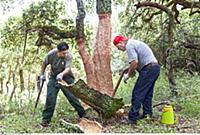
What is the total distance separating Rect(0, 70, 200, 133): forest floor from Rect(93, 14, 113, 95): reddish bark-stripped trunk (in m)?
0.20

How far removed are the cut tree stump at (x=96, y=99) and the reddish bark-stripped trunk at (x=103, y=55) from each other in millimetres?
830

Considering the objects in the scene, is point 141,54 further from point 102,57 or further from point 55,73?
point 102,57

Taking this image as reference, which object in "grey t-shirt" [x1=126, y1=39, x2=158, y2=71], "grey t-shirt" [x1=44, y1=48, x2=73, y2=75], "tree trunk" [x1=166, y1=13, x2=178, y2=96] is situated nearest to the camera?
"grey t-shirt" [x1=126, y1=39, x2=158, y2=71]

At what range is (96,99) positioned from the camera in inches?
202

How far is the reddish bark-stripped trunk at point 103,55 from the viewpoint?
237 inches

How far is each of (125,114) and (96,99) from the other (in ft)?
1.61

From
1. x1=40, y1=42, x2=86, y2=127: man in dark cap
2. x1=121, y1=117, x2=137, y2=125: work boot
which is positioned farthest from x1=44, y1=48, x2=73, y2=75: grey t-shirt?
x1=121, y1=117, x2=137, y2=125: work boot

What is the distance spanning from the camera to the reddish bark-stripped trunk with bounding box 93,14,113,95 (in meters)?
6.03

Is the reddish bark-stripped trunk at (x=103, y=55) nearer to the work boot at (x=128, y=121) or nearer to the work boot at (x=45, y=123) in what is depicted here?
the work boot at (x=128, y=121)

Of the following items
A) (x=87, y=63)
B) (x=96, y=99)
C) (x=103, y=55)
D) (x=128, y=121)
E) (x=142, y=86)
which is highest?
(x=103, y=55)

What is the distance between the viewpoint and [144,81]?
193 inches

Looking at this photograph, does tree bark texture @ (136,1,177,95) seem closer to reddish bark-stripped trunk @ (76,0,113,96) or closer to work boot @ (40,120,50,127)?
reddish bark-stripped trunk @ (76,0,113,96)

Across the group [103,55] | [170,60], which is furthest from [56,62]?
[170,60]

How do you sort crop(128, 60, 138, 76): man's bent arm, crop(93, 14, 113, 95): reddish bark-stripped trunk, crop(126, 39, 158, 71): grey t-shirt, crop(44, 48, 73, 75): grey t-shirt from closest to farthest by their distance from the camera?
crop(128, 60, 138, 76): man's bent arm, crop(126, 39, 158, 71): grey t-shirt, crop(44, 48, 73, 75): grey t-shirt, crop(93, 14, 113, 95): reddish bark-stripped trunk
